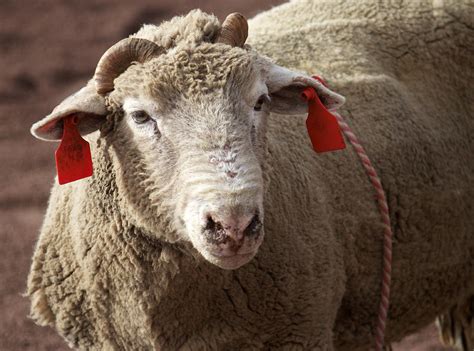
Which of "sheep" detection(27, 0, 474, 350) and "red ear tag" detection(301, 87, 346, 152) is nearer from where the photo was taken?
"sheep" detection(27, 0, 474, 350)

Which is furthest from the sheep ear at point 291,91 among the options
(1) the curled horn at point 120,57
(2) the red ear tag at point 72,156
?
(2) the red ear tag at point 72,156

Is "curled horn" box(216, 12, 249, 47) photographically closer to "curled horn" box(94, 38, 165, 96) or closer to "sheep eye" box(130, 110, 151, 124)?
"curled horn" box(94, 38, 165, 96)

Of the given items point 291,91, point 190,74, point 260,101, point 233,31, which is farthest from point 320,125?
point 190,74

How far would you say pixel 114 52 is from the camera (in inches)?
133

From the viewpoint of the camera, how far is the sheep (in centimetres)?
326

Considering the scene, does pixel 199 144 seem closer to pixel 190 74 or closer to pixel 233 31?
pixel 190 74

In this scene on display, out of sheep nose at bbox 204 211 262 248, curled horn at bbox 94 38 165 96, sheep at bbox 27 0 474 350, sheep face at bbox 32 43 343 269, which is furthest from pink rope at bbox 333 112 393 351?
sheep nose at bbox 204 211 262 248

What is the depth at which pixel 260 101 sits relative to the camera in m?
3.43

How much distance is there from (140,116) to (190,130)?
0.22 m

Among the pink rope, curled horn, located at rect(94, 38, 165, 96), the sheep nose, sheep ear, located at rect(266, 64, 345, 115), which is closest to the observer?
the sheep nose

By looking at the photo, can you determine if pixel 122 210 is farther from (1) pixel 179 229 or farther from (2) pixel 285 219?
(2) pixel 285 219

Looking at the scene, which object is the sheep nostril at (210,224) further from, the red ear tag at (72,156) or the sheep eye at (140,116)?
the red ear tag at (72,156)

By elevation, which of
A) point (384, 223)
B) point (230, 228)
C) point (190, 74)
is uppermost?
point (190, 74)

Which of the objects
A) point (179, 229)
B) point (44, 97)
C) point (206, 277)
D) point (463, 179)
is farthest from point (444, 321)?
point (44, 97)
